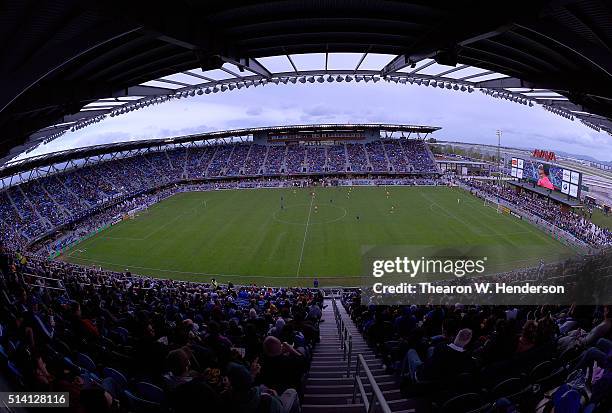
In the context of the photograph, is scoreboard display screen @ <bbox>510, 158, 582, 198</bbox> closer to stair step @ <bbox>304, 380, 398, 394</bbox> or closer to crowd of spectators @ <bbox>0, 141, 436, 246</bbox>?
crowd of spectators @ <bbox>0, 141, 436, 246</bbox>

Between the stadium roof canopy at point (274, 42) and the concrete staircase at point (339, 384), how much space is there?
23.3 ft

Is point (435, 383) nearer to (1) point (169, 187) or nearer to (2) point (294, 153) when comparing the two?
(1) point (169, 187)

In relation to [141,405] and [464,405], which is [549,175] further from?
[141,405]

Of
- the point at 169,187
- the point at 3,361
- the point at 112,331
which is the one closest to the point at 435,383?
the point at 3,361

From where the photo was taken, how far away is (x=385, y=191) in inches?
2398

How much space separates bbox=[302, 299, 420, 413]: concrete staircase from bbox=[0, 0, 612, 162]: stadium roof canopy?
23.3 ft

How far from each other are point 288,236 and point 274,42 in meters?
26.3

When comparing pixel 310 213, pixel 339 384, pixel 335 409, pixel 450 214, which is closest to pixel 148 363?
pixel 335 409

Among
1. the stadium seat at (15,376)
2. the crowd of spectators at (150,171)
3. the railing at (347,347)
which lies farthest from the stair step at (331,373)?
the crowd of spectators at (150,171)

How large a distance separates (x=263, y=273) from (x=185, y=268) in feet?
22.1

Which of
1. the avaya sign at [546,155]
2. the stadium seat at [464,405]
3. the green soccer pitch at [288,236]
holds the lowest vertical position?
the green soccer pitch at [288,236]

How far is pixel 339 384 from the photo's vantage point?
22.8 feet

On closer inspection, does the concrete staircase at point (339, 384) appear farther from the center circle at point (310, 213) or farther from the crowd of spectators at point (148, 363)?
the center circle at point (310, 213)

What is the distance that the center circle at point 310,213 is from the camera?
42.2 meters
